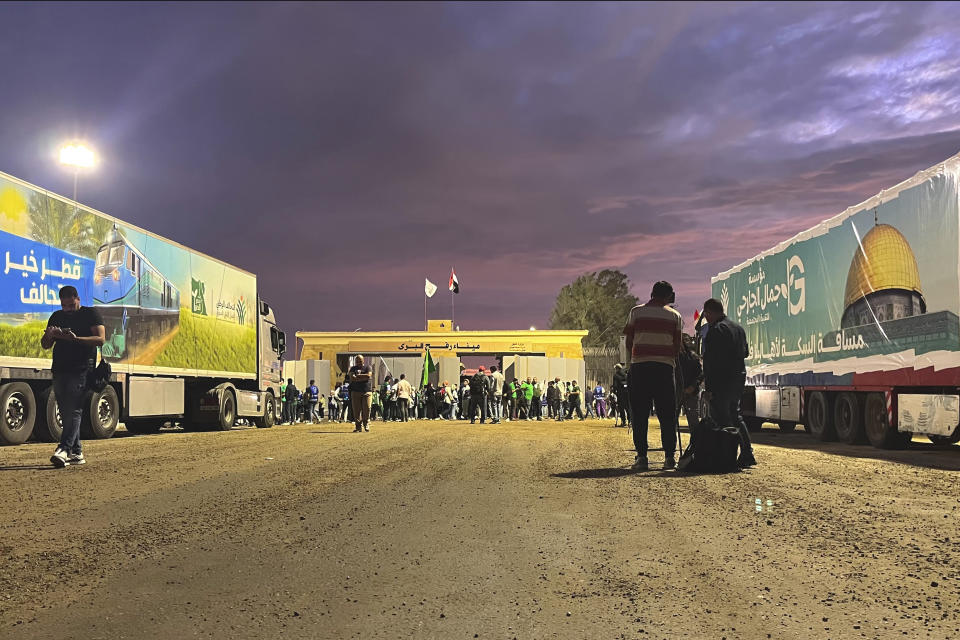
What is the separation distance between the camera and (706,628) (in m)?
3.47

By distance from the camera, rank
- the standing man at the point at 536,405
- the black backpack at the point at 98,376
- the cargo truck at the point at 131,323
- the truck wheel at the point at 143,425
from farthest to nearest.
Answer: the standing man at the point at 536,405 < the truck wheel at the point at 143,425 < the cargo truck at the point at 131,323 < the black backpack at the point at 98,376

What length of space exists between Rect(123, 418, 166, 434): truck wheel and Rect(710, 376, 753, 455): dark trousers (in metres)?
15.6

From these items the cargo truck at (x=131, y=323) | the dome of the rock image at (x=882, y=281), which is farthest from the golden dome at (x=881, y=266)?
the cargo truck at (x=131, y=323)

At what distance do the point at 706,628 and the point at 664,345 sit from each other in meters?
5.89

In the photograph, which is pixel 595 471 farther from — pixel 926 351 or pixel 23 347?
pixel 23 347

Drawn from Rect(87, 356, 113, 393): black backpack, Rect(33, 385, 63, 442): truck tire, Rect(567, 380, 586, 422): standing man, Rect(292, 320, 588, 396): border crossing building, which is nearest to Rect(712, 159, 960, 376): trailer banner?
Rect(87, 356, 113, 393): black backpack

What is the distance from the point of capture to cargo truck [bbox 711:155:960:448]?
1207 centimetres

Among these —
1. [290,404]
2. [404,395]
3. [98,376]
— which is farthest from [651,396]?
[290,404]

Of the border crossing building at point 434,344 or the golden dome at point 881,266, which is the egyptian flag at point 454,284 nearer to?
the border crossing building at point 434,344

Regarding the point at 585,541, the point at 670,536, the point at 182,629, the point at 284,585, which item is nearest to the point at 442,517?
the point at 585,541

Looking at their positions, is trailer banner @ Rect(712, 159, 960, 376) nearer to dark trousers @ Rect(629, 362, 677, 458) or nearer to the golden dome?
the golden dome

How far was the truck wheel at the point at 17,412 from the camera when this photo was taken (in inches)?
533

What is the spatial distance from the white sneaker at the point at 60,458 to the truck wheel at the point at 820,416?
517 inches

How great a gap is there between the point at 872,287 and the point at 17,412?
48.2 ft
